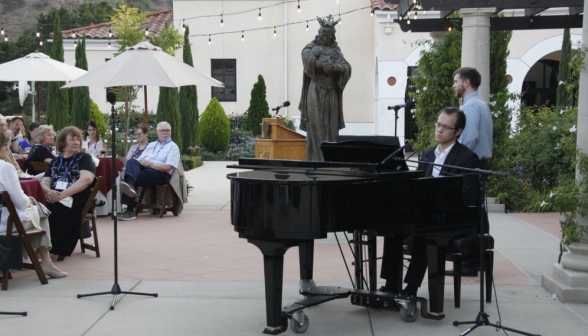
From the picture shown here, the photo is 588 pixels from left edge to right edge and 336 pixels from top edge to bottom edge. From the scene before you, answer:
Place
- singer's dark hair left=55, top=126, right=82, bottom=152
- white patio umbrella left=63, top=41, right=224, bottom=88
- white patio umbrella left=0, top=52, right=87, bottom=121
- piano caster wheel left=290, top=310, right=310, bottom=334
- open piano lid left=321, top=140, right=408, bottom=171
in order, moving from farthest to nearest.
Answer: white patio umbrella left=0, top=52, right=87, bottom=121 → white patio umbrella left=63, top=41, right=224, bottom=88 → singer's dark hair left=55, top=126, right=82, bottom=152 → open piano lid left=321, top=140, right=408, bottom=171 → piano caster wheel left=290, top=310, right=310, bottom=334

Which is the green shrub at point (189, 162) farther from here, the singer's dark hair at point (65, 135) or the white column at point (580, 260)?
the white column at point (580, 260)

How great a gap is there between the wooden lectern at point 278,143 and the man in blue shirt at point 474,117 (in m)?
8.71

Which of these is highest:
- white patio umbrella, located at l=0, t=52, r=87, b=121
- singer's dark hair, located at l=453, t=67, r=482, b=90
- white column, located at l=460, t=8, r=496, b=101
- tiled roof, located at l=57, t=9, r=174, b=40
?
tiled roof, located at l=57, t=9, r=174, b=40

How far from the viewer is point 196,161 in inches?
893

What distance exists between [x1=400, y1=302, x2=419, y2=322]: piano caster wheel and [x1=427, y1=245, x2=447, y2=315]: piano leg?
0.14 metres

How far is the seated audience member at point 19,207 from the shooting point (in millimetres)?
7223

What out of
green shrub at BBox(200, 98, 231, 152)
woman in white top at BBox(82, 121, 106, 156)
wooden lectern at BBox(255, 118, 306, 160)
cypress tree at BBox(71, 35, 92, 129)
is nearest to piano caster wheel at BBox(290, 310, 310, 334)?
woman in white top at BBox(82, 121, 106, 156)

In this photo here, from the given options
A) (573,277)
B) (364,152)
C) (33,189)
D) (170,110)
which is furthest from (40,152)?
(170,110)

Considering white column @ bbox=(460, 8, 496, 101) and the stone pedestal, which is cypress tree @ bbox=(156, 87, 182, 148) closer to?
white column @ bbox=(460, 8, 496, 101)

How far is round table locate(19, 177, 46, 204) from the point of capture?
25.8 feet

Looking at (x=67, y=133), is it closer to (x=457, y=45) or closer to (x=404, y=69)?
(x=457, y=45)

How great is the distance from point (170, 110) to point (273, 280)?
19.4m

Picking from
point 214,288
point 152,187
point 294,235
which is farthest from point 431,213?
point 152,187

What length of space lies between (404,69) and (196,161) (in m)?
8.76
